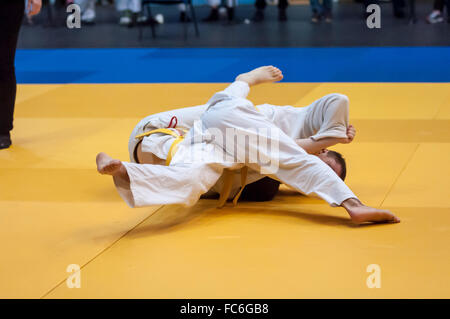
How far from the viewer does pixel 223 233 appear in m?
3.39

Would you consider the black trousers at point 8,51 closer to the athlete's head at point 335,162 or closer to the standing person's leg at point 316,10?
the athlete's head at point 335,162

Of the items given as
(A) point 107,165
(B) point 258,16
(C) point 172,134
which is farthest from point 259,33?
(A) point 107,165

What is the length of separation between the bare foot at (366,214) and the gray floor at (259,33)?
22.0 ft

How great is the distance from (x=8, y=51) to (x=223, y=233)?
2.60m

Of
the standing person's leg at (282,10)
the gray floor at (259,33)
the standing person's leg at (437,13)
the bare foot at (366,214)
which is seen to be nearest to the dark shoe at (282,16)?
the standing person's leg at (282,10)

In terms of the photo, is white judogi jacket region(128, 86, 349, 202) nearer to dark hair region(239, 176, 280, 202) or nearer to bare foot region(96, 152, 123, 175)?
dark hair region(239, 176, 280, 202)

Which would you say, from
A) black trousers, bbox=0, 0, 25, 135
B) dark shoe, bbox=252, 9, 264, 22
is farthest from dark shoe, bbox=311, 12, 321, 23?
black trousers, bbox=0, 0, 25, 135

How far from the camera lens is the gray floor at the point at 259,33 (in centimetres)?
1030

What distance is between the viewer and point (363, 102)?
Answer: 6.38 m

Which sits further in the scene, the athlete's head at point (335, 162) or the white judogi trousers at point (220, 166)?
the athlete's head at point (335, 162)

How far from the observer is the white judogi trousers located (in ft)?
11.0

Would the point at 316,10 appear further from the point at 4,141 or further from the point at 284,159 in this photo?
the point at 284,159
